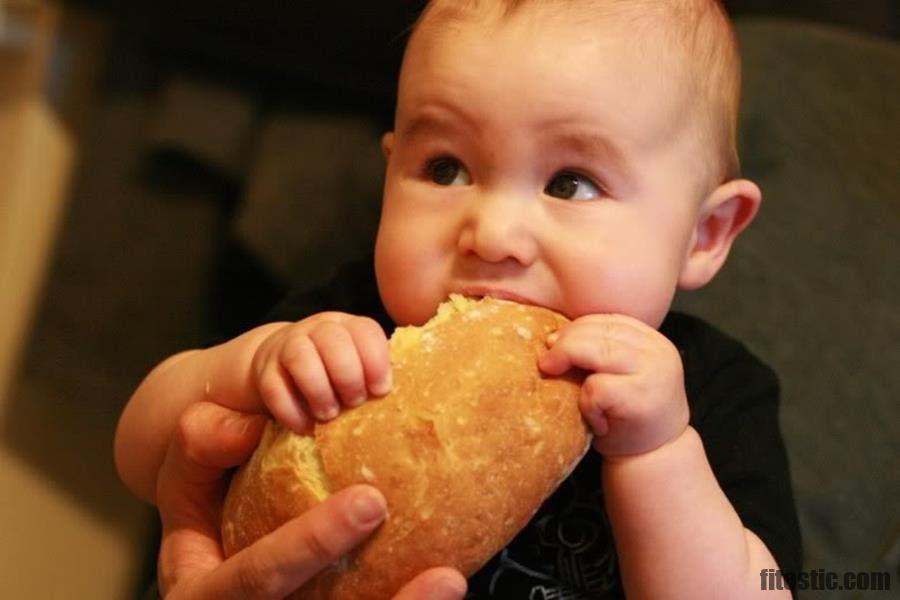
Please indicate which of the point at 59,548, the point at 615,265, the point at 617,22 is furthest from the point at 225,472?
the point at 59,548

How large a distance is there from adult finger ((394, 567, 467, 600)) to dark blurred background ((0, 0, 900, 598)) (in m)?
0.57

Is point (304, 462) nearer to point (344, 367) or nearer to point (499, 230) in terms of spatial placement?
point (344, 367)

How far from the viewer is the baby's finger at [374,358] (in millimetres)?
649

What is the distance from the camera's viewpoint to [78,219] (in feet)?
4.99

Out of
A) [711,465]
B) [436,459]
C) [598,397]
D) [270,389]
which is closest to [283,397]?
[270,389]

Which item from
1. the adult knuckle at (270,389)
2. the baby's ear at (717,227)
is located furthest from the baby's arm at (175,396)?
the baby's ear at (717,227)

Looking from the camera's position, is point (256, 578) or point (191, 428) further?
point (191, 428)

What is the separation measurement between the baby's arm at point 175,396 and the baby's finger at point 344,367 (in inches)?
5.8

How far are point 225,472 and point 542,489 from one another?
0.33 meters

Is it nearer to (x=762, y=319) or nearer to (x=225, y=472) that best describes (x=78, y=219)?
(x=225, y=472)

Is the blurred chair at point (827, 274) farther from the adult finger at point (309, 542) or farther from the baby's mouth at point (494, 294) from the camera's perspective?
the adult finger at point (309, 542)

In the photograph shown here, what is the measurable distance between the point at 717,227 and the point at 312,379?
0.45m

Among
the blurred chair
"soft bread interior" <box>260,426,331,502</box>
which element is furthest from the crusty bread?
the blurred chair

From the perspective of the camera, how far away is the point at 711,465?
913mm
